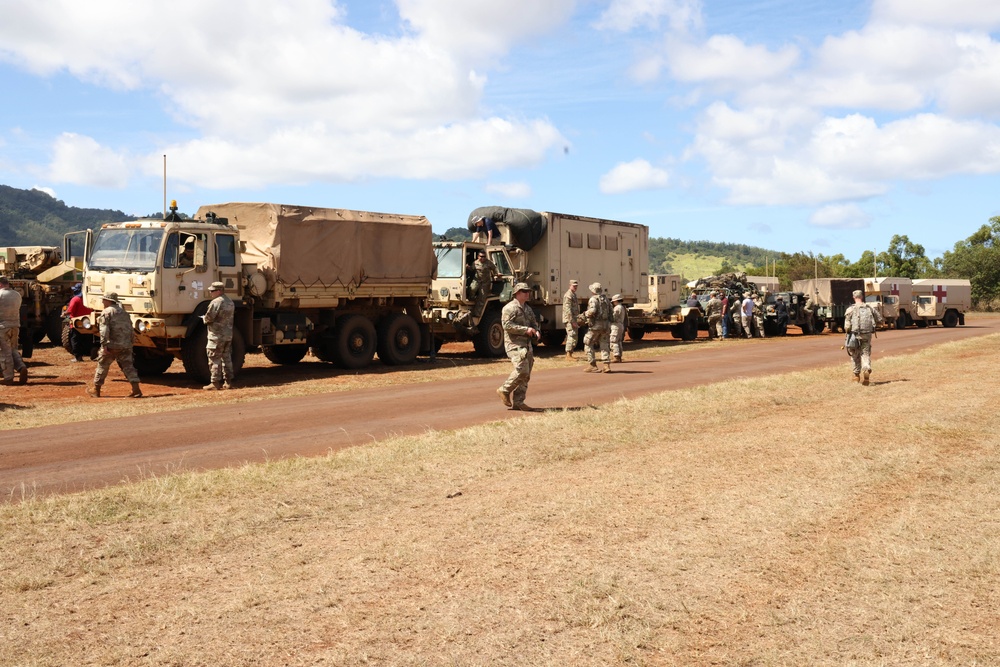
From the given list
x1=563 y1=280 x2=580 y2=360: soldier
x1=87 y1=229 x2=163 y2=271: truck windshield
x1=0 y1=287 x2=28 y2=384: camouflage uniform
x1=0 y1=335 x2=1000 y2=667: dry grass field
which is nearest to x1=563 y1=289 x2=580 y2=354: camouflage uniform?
x1=563 y1=280 x2=580 y2=360: soldier

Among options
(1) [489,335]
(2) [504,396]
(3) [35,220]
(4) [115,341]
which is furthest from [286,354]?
(3) [35,220]

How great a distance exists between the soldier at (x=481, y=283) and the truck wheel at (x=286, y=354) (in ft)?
13.6

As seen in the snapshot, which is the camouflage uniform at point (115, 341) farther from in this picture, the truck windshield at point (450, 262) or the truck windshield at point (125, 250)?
the truck windshield at point (450, 262)

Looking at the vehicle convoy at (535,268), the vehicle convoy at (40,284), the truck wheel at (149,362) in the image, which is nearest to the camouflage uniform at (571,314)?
the vehicle convoy at (535,268)

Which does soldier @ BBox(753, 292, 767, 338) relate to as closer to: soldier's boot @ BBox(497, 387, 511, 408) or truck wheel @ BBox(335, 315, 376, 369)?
truck wheel @ BBox(335, 315, 376, 369)

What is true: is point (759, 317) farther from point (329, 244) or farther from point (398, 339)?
point (329, 244)

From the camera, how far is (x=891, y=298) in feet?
143

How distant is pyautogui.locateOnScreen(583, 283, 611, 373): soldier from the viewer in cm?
1889

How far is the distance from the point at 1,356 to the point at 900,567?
15.9 meters

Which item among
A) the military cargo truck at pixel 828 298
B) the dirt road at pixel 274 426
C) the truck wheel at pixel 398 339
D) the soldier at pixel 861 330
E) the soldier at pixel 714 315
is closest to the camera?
the dirt road at pixel 274 426

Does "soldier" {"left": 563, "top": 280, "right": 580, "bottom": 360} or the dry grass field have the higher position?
"soldier" {"left": 563, "top": 280, "right": 580, "bottom": 360}

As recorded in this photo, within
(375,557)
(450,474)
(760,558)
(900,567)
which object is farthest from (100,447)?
(900,567)

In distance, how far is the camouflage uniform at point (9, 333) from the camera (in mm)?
16609

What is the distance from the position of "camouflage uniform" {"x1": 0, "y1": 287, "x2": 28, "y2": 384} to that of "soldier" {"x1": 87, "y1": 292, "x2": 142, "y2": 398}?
2.67 m
